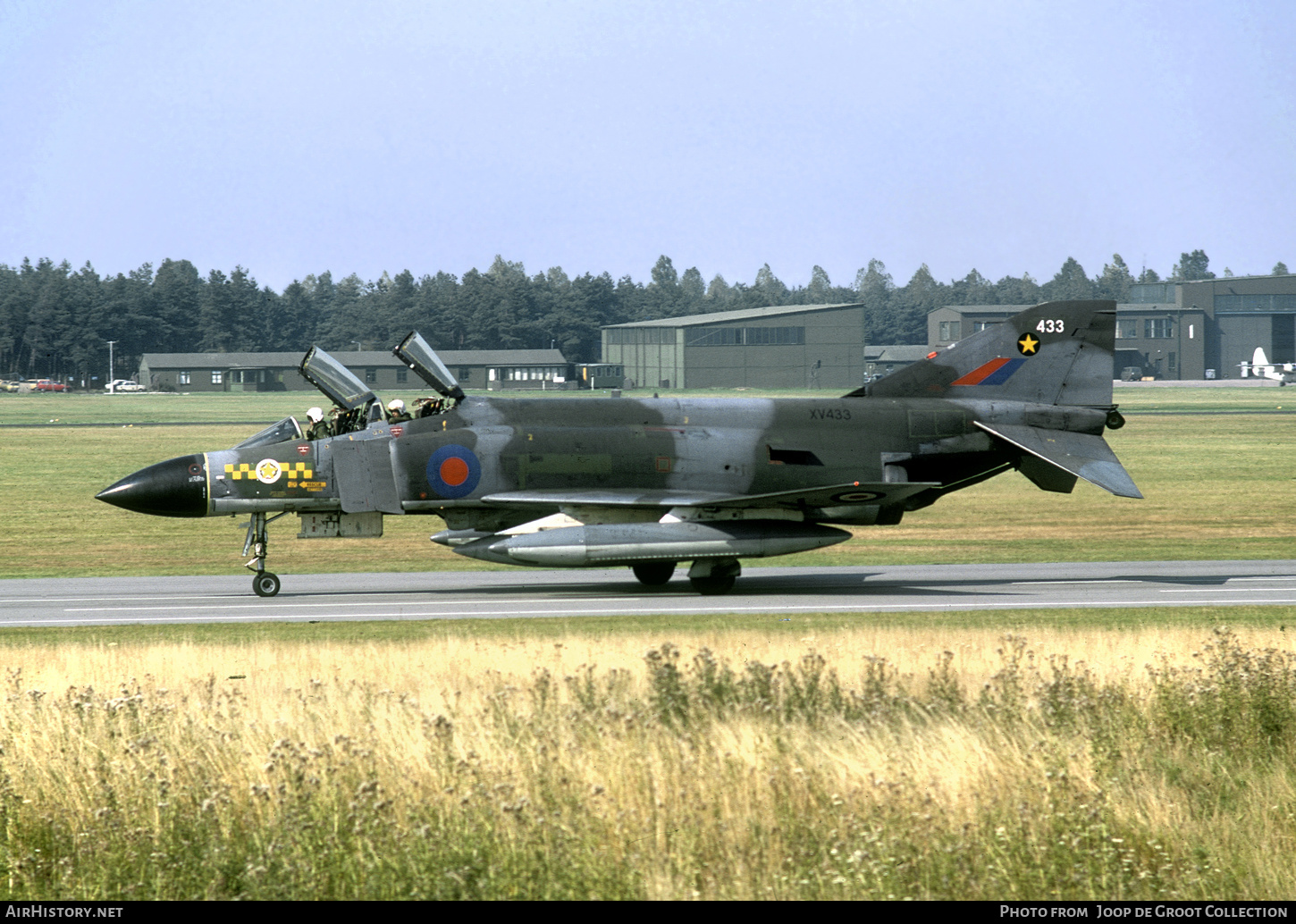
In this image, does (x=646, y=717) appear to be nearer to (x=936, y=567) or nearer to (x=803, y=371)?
(x=936, y=567)

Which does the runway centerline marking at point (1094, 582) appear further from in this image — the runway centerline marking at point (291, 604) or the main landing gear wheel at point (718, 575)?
the runway centerline marking at point (291, 604)

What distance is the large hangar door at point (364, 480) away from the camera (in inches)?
827

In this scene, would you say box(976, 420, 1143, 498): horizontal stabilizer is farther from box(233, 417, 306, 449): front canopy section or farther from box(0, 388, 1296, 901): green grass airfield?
box(233, 417, 306, 449): front canopy section

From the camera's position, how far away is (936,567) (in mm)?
25031

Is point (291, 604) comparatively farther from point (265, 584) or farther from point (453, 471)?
point (453, 471)

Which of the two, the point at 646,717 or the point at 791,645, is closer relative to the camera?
the point at 646,717

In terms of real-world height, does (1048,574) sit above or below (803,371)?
below

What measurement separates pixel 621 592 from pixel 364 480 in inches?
177

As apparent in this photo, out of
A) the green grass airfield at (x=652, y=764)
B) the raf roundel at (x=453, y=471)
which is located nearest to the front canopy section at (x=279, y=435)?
the raf roundel at (x=453, y=471)

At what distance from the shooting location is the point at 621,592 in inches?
870

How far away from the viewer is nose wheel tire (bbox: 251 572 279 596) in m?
21.3

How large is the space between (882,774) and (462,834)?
9.40 feet
